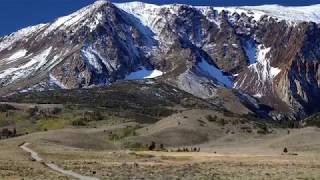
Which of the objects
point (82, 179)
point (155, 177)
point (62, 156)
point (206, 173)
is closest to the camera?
point (82, 179)

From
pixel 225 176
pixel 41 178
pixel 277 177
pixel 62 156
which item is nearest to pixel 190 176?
pixel 225 176

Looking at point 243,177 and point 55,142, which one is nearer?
point 243,177

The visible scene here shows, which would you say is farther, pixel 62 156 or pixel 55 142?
pixel 55 142

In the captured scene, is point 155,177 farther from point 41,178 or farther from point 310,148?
point 310,148

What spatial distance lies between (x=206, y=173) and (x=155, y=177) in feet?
28.7

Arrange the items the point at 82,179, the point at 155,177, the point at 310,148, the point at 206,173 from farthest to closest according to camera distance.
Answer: the point at 310,148 → the point at 206,173 → the point at 155,177 → the point at 82,179

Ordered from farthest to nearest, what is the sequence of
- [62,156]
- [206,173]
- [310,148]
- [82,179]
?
[310,148] → [62,156] → [206,173] → [82,179]

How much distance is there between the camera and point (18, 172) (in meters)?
Answer: 85.9

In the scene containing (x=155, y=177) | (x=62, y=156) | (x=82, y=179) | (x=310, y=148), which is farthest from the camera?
(x=310, y=148)

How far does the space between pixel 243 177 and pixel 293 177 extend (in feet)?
18.6

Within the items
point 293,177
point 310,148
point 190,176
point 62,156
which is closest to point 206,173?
point 190,176

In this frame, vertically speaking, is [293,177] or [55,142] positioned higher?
[55,142]

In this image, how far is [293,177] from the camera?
269 ft

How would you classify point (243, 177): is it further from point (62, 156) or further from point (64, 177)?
point (62, 156)
